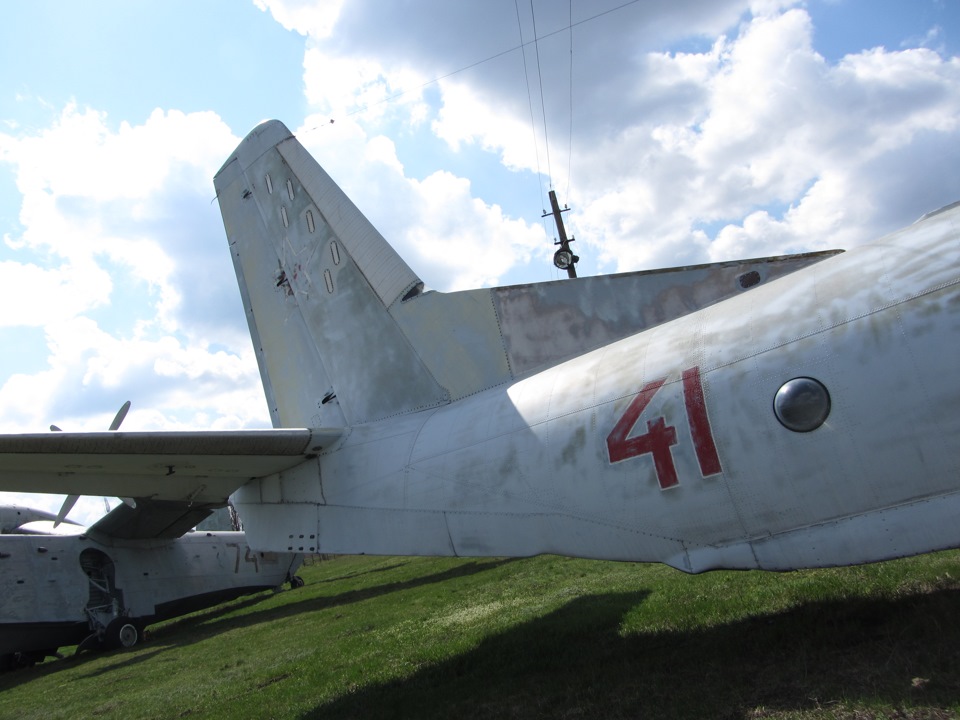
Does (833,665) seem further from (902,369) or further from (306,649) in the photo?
(306,649)

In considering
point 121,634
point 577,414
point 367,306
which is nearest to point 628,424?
point 577,414

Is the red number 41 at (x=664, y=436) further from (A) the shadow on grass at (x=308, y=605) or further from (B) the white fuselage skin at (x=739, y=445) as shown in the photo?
(A) the shadow on grass at (x=308, y=605)

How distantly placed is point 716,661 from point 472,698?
6.49 ft

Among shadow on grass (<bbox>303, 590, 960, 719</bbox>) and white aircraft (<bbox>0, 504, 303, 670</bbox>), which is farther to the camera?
white aircraft (<bbox>0, 504, 303, 670</bbox>)

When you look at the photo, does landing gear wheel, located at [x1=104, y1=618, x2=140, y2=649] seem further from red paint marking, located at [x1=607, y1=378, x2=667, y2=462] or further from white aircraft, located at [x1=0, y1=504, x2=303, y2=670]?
red paint marking, located at [x1=607, y1=378, x2=667, y2=462]

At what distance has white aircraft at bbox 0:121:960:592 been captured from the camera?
14.3 feet

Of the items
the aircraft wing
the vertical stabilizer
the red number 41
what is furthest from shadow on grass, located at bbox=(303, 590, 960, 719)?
the vertical stabilizer

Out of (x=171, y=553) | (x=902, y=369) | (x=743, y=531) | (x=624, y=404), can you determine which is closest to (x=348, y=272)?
(x=624, y=404)

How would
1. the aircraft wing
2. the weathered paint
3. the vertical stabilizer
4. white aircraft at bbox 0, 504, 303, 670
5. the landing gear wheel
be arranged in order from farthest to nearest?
the landing gear wheel, white aircraft at bbox 0, 504, 303, 670, the weathered paint, the vertical stabilizer, the aircraft wing

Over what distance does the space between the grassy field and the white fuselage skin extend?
80 centimetres

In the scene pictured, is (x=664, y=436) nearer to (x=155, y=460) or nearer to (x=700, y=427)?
(x=700, y=427)

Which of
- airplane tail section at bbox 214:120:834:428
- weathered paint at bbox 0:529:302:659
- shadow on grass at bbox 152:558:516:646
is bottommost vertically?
shadow on grass at bbox 152:558:516:646

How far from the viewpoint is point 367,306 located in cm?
845

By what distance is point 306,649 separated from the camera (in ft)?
33.3
